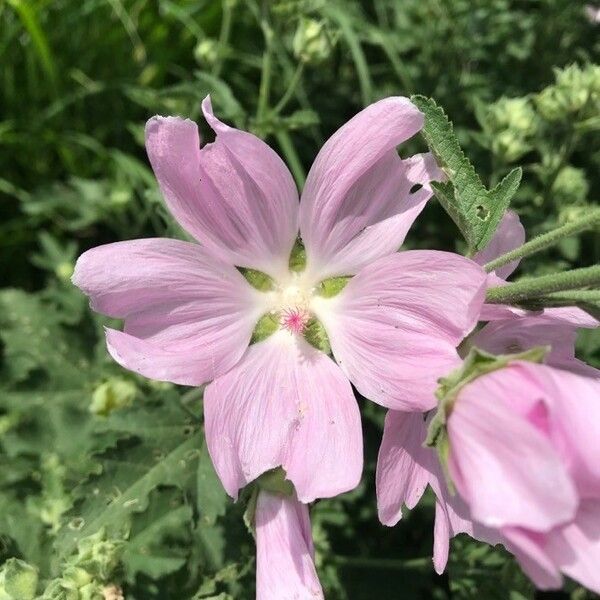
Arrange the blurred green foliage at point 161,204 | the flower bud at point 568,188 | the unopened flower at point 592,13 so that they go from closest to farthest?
the blurred green foliage at point 161,204, the flower bud at point 568,188, the unopened flower at point 592,13

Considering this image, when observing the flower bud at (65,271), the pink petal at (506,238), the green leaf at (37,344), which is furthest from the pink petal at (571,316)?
the flower bud at (65,271)

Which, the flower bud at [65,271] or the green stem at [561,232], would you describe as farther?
the flower bud at [65,271]

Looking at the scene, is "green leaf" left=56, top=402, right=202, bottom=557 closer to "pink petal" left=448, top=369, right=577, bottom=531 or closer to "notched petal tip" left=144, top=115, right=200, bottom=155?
"notched petal tip" left=144, top=115, right=200, bottom=155

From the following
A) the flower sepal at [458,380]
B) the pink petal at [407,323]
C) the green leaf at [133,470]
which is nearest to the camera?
the flower sepal at [458,380]

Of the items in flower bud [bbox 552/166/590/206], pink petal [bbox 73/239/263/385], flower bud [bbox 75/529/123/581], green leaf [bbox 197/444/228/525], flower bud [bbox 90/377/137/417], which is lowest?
flower bud [bbox 90/377/137/417]

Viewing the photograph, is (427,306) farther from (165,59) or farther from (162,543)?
(165,59)

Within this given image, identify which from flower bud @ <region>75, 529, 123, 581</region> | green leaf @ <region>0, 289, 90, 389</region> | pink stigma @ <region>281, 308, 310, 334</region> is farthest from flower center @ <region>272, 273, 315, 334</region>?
green leaf @ <region>0, 289, 90, 389</region>

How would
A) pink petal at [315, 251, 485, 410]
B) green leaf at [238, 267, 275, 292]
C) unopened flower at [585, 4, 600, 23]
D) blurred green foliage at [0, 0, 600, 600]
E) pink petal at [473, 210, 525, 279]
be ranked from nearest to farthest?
1. pink petal at [315, 251, 485, 410]
2. pink petal at [473, 210, 525, 279]
3. green leaf at [238, 267, 275, 292]
4. blurred green foliage at [0, 0, 600, 600]
5. unopened flower at [585, 4, 600, 23]

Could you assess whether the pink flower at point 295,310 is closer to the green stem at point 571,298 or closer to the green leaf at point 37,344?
the green stem at point 571,298
